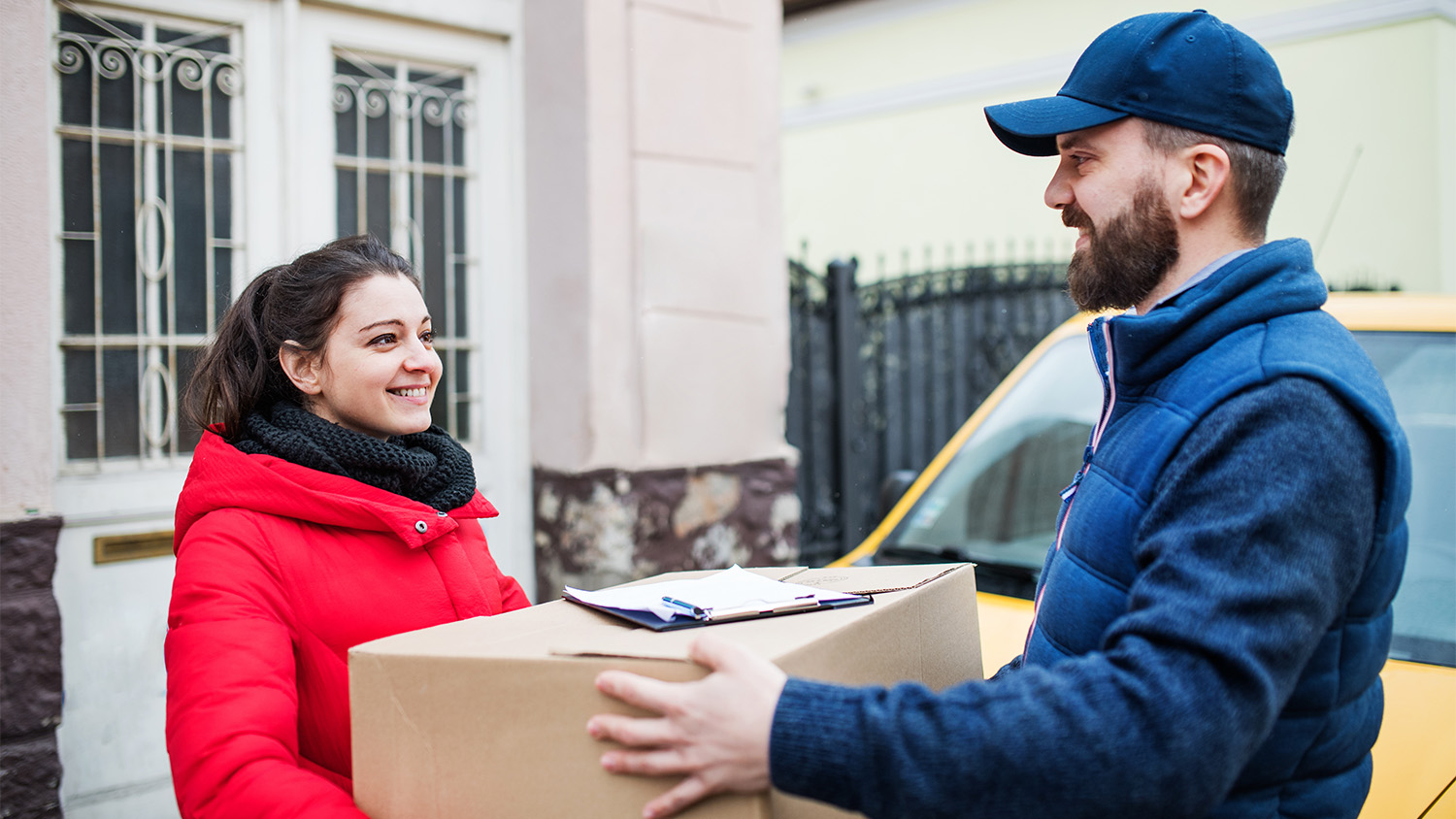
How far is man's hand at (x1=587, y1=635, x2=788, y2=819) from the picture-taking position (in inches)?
42.9

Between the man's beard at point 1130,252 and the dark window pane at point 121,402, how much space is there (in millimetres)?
3182

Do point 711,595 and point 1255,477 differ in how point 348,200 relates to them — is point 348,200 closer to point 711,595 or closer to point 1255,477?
point 711,595

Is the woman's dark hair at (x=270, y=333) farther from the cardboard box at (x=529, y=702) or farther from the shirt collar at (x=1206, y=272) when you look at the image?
the shirt collar at (x=1206, y=272)

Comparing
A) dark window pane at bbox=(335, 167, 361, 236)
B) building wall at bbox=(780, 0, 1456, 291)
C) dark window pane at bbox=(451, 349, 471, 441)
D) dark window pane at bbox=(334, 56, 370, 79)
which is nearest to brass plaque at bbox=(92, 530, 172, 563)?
dark window pane at bbox=(451, 349, 471, 441)

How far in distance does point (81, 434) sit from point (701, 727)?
3086mm

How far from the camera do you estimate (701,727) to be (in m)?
1.09

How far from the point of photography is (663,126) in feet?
13.8

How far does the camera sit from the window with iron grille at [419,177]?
393cm

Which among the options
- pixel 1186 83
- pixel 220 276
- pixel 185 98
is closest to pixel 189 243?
pixel 220 276

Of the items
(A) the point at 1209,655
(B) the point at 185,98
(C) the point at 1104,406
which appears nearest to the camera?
(A) the point at 1209,655

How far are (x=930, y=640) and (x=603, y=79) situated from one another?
3.17 metres

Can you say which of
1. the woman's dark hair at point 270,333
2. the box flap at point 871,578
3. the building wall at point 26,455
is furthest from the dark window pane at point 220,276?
the box flap at point 871,578

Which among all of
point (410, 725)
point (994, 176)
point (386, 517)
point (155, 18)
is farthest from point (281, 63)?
point (994, 176)

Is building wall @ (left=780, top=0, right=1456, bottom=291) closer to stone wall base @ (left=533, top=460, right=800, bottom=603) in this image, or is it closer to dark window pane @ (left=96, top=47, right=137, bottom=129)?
stone wall base @ (left=533, top=460, right=800, bottom=603)
